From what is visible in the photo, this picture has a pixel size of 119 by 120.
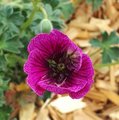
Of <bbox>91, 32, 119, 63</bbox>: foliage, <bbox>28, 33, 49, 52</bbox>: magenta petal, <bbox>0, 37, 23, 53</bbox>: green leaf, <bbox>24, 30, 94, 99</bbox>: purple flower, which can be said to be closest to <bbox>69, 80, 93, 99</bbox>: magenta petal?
<bbox>24, 30, 94, 99</bbox>: purple flower

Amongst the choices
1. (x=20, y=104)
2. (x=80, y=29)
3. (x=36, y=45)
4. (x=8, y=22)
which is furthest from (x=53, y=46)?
(x=80, y=29)

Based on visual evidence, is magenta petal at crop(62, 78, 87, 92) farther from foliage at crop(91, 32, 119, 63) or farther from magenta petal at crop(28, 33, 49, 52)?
foliage at crop(91, 32, 119, 63)

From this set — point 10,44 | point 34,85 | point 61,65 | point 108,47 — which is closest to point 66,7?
point 108,47

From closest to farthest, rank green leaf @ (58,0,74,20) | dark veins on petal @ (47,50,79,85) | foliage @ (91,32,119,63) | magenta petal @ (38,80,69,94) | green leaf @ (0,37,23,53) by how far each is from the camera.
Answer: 1. magenta petal @ (38,80,69,94)
2. dark veins on petal @ (47,50,79,85)
3. green leaf @ (0,37,23,53)
4. foliage @ (91,32,119,63)
5. green leaf @ (58,0,74,20)

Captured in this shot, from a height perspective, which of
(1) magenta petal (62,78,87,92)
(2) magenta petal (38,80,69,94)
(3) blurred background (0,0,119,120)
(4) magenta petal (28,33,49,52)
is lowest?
(3) blurred background (0,0,119,120)

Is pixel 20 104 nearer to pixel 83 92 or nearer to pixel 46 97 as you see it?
pixel 46 97

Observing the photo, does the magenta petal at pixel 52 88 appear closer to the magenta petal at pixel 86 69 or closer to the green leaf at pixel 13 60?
the magenta petal at pixel 86 69

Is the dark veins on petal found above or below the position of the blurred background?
above

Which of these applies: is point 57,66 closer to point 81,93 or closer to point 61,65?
point 61,65
